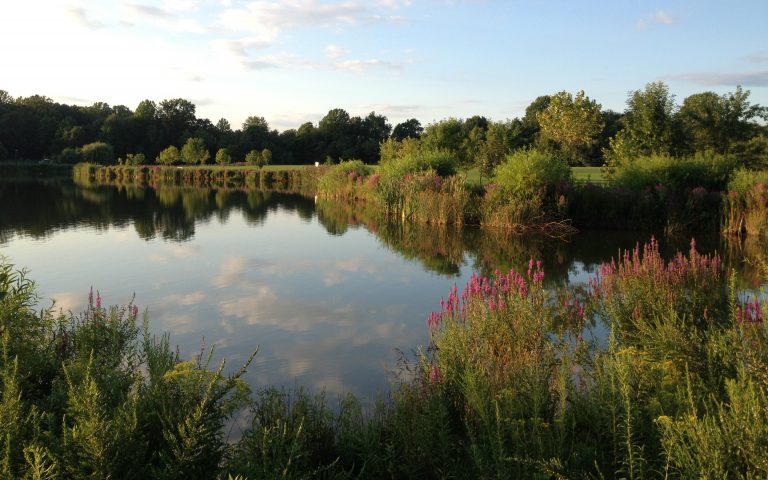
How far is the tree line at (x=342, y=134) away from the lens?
31922mm

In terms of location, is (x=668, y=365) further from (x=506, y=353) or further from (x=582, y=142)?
(x=582, y=142)

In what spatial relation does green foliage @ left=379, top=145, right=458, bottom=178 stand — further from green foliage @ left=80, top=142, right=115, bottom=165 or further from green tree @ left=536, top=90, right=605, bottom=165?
green foliage @ left=80, top=142, right=115, bottom=165

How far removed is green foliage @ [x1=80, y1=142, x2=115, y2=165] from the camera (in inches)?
3054

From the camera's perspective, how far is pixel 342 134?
8794 cm

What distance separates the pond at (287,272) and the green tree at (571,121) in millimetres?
14139

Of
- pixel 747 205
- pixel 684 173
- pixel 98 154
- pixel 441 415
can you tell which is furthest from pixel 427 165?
pixel 98 154

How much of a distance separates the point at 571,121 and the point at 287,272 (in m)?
24.7

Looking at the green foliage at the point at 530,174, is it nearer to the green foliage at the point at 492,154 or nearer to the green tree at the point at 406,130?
the green foliage at the point at 492,154

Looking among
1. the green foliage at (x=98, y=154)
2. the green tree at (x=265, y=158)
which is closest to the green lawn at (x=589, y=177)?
the green tree at (x=265, y=158)

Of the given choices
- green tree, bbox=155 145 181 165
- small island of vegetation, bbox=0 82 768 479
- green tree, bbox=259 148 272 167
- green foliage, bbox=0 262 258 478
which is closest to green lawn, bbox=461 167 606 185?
small island of vegetation, bbox=0 82 768 479

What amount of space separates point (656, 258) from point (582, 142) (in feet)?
95.0

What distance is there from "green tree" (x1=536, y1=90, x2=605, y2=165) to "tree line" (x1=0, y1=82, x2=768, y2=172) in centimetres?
6

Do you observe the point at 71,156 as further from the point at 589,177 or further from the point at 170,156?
the point at 589,177

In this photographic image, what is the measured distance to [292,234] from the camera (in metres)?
22.0
